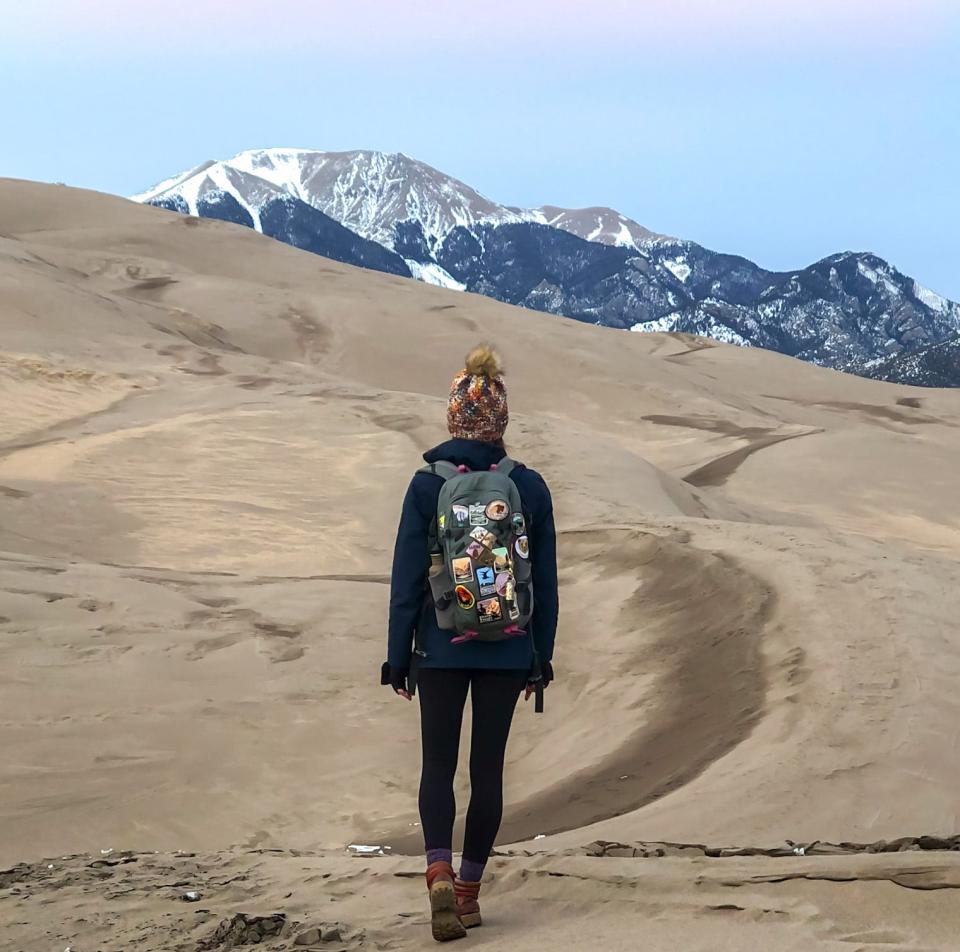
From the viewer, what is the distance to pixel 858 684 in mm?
5895

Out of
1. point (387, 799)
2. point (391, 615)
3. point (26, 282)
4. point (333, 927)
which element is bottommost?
point (387, 799)

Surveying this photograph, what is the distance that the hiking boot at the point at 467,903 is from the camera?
322 cm

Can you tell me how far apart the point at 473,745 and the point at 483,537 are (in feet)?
1.94

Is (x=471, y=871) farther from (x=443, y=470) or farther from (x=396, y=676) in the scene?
(x=443, y=470)

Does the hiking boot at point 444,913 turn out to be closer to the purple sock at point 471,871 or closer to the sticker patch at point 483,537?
the purple sock at point 471,871

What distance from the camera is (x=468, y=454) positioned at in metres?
3.31

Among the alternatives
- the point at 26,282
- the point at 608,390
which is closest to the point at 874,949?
the point at 26,282

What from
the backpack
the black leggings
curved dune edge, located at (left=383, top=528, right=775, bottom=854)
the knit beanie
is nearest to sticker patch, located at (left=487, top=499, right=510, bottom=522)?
the backpack

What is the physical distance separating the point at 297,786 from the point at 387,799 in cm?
44

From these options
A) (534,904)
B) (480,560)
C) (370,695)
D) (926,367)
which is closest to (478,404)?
(480,560)

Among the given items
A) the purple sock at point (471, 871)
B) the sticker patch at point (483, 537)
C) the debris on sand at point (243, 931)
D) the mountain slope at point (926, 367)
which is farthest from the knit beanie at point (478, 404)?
the mountain slope at point (926, 367)

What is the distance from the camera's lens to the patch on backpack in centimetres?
315

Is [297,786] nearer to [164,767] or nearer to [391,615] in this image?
[164,767]

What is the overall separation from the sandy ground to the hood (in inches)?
47.8
